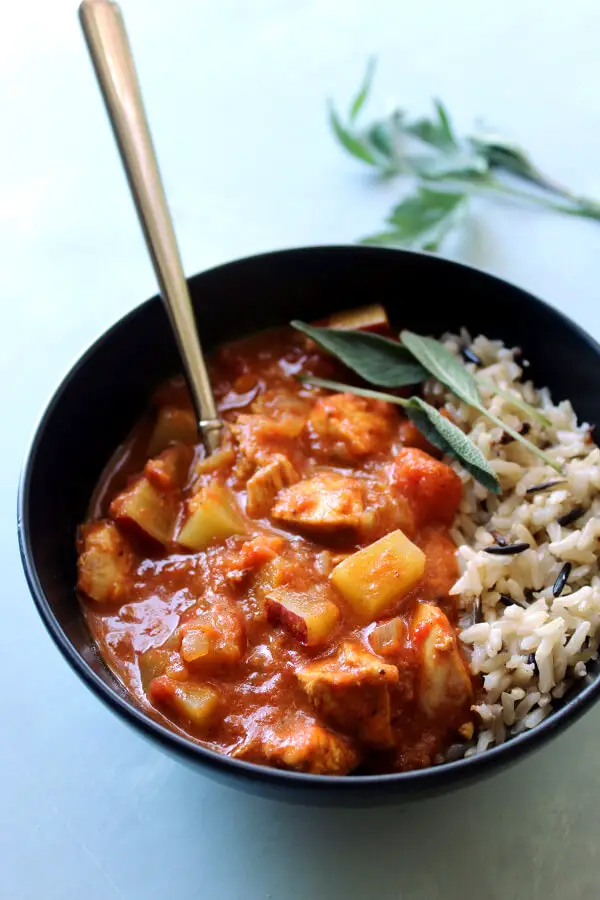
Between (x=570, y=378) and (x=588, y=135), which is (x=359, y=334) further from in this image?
(x=588, y=135)

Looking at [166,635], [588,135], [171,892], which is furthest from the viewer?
[588,135]

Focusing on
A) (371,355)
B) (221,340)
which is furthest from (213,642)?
(221,340)

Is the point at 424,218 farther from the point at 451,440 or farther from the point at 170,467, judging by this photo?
the point at 170,467

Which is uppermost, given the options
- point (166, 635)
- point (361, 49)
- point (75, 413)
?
point (361, 49)

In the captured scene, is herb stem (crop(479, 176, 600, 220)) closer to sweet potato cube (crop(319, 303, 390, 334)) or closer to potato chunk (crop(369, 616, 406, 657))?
sweet potato cube (crop(319, 303, 390, 334))

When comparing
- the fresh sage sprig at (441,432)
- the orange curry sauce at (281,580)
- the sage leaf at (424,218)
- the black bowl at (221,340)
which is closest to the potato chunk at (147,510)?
the orange curry sauce at (281,580)

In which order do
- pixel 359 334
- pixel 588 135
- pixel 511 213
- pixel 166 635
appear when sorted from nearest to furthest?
pixel 166 635 → pixel 359 334 → pixel 511 213 → pixel 588 135

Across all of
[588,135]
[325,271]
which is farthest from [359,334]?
[588,135]
